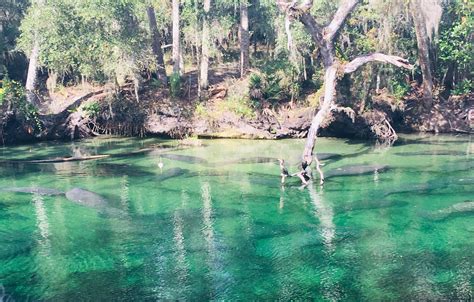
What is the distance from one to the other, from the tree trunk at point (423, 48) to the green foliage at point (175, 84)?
13.8 m

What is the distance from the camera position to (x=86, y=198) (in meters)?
17.2

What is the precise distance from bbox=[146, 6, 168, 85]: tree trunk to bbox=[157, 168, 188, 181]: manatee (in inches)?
414

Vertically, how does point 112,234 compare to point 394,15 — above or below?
A: below

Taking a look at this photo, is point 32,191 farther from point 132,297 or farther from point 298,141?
point 298,141

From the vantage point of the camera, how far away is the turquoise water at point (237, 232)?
1068cm

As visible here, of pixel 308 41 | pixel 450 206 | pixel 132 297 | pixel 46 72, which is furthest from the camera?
pixel 46 72

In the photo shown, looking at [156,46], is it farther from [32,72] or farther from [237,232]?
[237,232]

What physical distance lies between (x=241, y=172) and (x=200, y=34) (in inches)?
486

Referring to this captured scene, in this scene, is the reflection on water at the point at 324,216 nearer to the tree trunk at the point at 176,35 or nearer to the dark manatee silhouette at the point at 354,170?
the dark manatee silhouette at the point at 354,170

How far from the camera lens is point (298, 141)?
28.6m

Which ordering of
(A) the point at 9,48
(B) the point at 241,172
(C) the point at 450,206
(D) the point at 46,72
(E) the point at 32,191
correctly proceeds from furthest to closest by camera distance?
(D) the point at 46,72, (A) the point at 9,48, (B) the point at 241,172, (E) the point at 32,191, (C) the point at 450,206

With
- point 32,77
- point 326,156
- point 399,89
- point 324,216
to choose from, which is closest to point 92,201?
point 324,216

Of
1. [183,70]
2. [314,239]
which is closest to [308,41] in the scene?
[183,70]

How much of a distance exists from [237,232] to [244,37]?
19.9 m
